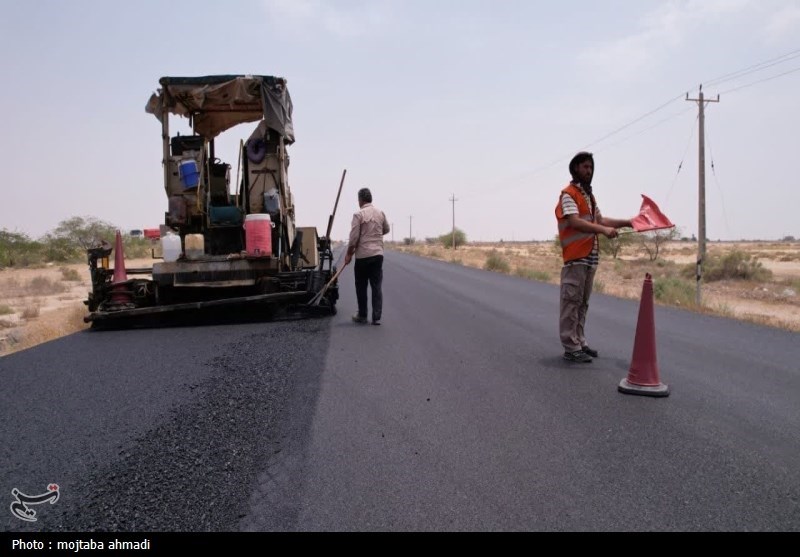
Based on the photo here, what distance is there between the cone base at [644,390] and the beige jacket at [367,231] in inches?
195

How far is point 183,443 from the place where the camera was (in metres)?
4.12

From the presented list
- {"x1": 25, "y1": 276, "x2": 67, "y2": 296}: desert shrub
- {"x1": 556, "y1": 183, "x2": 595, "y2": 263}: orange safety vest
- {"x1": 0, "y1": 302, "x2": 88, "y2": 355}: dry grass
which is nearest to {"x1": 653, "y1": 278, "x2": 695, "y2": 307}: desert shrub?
{"x1": 556, "y1": 183, "x2": 595, "y2": 263}: orange safety vest

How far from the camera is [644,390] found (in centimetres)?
532

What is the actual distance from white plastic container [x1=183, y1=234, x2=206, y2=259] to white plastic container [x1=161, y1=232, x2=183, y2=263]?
0.26 m

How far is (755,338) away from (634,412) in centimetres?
517

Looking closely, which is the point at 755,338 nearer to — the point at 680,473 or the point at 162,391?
the point at 680,473

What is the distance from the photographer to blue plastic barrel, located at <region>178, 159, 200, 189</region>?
32.3 feet

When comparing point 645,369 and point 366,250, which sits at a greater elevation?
point 366,250

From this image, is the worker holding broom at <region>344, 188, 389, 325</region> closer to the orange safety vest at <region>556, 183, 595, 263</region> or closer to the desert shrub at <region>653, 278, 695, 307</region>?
the orange safety vest at <region>556, 183, 595, 263</region>

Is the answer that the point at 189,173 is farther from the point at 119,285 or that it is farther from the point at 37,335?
the point at 37,335

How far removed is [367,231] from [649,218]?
15.1ft

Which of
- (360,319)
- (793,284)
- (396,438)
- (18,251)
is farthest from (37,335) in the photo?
(18,251)

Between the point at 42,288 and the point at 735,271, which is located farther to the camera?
the point at 735,271
